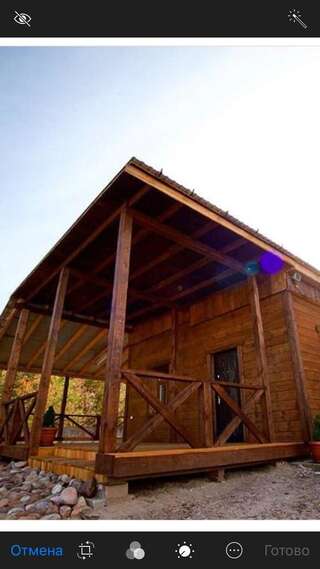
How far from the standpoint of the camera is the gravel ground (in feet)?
10.6

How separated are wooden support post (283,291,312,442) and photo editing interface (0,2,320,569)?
0.11 feet

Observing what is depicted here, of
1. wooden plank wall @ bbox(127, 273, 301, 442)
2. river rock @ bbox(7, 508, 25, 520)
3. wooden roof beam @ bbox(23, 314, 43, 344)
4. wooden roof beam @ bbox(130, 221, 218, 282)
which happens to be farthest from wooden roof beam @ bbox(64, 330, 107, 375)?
river rock @ bbox(7, 508, 25, 520)

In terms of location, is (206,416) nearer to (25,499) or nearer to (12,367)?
(25,499)

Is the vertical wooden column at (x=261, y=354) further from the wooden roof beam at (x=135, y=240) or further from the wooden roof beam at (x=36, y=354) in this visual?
the wooden roof beam at (x=36, y=354)

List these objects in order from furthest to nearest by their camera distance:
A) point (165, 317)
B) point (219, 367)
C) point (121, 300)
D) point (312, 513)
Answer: point (165, 317)
point (219, 367)
point (121, 300)
point (312, 513)

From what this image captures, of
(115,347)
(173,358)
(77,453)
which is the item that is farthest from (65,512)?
(173,358)

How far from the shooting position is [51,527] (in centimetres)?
130

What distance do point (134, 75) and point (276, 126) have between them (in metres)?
1.07

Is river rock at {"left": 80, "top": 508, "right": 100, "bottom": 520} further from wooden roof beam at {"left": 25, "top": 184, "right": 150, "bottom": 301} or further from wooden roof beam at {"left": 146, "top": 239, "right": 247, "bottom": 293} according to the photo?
wooden roof beam at {"left": 146, "top": 239, "right": 247, "bottom": 293}

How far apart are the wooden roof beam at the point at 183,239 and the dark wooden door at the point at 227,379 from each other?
7.00ft
